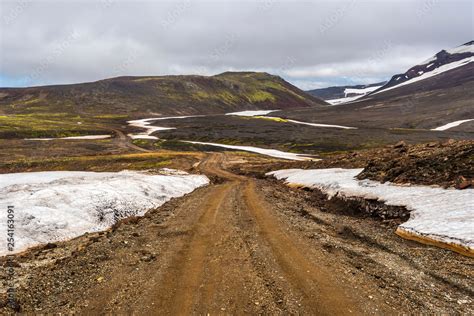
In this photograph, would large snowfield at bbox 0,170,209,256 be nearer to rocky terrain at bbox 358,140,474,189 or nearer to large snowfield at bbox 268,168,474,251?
large snowfield at bbox 268,168,474,251

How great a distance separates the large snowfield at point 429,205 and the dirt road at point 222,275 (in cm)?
242

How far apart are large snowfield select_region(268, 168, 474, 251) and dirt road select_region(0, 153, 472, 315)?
2.42m

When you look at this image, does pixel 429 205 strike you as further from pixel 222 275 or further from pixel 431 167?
pixel 222 275

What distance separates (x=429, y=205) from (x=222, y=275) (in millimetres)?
12918

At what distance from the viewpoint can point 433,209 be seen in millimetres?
17594

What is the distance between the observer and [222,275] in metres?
11.4

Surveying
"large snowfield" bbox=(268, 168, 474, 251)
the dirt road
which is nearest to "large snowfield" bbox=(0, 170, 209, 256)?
the dirt road

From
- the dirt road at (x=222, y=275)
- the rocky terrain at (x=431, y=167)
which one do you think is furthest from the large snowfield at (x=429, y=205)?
the dirt road at (x=222, y=275)

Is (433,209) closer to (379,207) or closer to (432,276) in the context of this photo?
(379,207)

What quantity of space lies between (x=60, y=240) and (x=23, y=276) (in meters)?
4.53

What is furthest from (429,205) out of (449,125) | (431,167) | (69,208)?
(449,125)

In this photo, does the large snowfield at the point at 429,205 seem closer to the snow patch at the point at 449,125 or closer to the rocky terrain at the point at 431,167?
the rocky terrain at the point at 431,167

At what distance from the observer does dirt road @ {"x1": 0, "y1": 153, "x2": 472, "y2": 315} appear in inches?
368

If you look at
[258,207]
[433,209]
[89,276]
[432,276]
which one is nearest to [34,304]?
[89,276]
